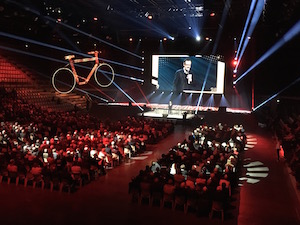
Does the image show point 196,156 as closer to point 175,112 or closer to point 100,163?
point 100,163

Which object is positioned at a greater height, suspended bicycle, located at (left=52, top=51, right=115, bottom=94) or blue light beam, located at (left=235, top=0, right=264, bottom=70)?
blue light beam, located at (left=235, top=0, right=264, bottom=70)

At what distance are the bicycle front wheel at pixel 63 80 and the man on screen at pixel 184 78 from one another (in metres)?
9.40

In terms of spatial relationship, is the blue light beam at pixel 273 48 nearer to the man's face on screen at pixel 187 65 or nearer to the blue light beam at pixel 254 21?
the blue light beam at pixel 254 21

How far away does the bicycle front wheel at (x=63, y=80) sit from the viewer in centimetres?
2764

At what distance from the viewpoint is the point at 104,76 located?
98.5ft

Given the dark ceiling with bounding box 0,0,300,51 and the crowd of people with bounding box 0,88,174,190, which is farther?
the dark ceiling with bounding box 0,0,300,51

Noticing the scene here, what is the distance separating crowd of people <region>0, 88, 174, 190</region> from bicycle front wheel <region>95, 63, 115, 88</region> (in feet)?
34.0

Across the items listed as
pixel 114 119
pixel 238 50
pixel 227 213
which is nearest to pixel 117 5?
pixel 114 119

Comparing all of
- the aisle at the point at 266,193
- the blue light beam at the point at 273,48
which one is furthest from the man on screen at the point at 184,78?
the aisle at the point at 266,193

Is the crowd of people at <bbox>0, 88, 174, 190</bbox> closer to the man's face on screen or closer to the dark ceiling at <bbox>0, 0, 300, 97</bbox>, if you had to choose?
the dark ceiling at <bbox>0, 0, 300, 97</bbox>

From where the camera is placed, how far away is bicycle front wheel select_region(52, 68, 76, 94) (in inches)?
1088

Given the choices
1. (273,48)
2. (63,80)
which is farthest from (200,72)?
(63,80)

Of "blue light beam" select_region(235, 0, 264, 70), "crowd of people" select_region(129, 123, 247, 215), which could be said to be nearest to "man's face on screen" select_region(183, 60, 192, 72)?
"blue light beam" select_region(235, 0, 264, 70)

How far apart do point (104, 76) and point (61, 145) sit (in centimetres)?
1867
